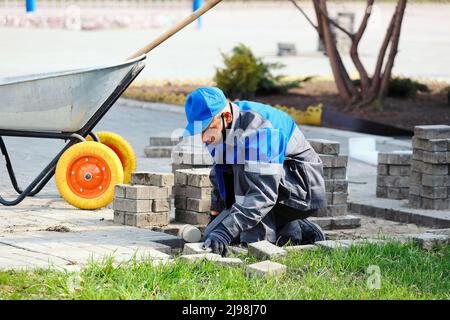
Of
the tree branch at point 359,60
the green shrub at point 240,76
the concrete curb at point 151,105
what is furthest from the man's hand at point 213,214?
the green shrub at point 240,76

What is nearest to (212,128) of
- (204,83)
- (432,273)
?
(432,273)

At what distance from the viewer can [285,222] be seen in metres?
6.71

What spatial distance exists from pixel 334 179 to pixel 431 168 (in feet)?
2.43

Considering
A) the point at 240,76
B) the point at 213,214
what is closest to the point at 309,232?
the point at 213,214

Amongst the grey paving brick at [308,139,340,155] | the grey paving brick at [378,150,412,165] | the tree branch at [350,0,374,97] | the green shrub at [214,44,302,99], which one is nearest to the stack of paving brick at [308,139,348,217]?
the grey paving brick at [308,139,340,155]

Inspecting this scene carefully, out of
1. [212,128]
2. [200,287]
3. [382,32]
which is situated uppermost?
[382,32]

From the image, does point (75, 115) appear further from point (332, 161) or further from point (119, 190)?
point (332, 161)

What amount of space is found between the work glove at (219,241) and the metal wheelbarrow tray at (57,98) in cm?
178

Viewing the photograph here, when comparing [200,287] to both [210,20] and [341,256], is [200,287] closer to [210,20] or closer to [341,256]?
[341,256]

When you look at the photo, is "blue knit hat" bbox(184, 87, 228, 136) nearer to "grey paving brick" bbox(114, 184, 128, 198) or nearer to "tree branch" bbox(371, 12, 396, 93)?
"grey paving brick" bbox(114, 184, 128, 198)

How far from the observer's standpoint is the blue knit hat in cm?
609

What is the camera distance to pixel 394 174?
8492mm

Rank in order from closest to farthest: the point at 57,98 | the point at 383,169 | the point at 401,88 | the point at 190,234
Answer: the point at 190,234 → the point at 57,98 → the point at 383,169 → the point at 401,88

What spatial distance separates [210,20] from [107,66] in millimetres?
26212
